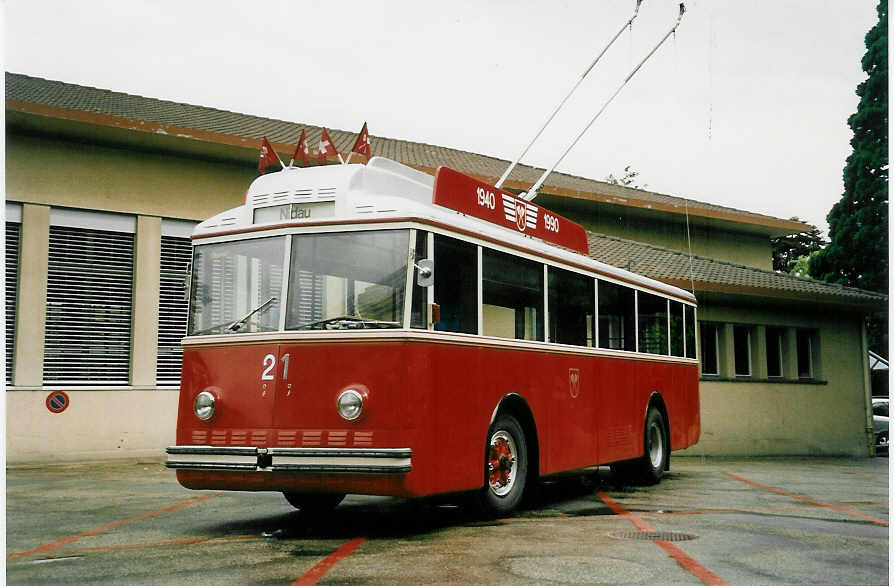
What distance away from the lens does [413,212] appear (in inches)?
320

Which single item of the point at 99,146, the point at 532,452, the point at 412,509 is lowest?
the point at 412,509

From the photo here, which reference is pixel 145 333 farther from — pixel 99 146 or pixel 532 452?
pixel 532 452

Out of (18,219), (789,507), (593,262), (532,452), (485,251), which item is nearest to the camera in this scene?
(485,251)

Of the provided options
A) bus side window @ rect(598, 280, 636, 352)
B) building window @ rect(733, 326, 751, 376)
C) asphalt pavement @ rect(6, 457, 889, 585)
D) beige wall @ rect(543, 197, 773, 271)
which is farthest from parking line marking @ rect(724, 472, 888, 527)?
beige wall @ rect(543, 197, 773, 271)

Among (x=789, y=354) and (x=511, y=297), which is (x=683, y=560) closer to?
(x=511, y=297)

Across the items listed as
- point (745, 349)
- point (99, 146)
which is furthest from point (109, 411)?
point (745, 349)

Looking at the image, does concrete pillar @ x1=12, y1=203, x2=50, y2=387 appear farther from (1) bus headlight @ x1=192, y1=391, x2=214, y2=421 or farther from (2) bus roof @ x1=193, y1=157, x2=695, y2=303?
(1) bus headlight @ x1=192, y1=391, x2=214, y2=421

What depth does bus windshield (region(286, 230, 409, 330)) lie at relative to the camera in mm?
8039

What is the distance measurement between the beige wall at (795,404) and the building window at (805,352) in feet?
0.78

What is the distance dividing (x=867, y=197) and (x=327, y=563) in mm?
20363

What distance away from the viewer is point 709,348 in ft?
75.0

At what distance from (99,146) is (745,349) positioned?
49.0 ft

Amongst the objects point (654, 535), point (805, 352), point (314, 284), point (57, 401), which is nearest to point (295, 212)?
point (314, 284)

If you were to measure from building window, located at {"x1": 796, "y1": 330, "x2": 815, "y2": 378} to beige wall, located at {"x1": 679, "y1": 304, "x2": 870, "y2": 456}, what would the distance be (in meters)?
0.24
